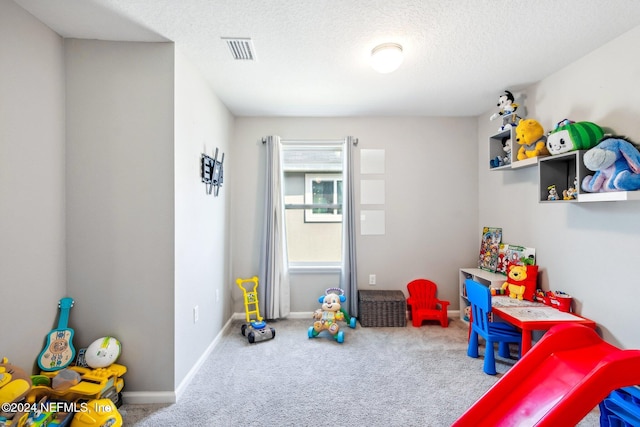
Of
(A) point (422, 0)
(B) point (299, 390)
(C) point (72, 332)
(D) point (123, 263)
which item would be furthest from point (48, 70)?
(B) point (299, 390)

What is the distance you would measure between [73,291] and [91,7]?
A: 67.2 inches

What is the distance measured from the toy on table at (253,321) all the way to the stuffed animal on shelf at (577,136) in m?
2.88

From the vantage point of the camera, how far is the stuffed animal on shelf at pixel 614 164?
171 cm

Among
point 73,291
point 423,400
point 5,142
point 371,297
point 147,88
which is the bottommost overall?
point 423,400

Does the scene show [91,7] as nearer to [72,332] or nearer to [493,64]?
[72,332]

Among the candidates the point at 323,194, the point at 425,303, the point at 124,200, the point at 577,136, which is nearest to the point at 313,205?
the point at 323,194

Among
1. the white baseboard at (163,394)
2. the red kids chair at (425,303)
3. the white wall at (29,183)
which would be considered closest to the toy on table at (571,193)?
the red kids chair at (425,303)

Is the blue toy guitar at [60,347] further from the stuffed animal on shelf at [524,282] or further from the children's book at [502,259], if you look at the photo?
the children's book at [502,259]

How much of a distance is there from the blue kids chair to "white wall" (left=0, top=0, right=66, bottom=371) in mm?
2992

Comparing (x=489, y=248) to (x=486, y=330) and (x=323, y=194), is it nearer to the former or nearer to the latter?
(x=486, y=330)

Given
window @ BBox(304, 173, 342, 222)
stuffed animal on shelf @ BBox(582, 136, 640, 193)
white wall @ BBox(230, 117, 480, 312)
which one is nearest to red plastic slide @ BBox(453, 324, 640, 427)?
stuffed animal on shelf @ BBox(582, 136, 640, 193)

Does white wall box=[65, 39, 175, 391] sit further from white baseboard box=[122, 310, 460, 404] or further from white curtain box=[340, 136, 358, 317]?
white curtain box=[340, 136, 358, 317]

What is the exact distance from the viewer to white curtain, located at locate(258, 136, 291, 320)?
3.39m

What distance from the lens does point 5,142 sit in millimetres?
1522
